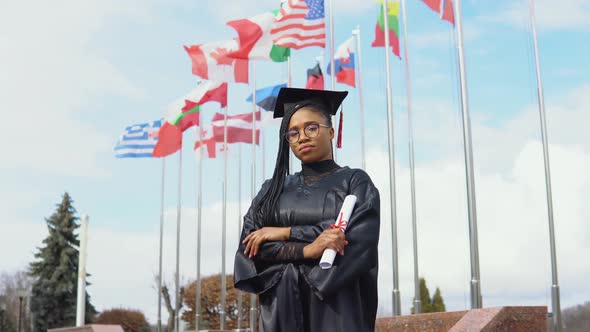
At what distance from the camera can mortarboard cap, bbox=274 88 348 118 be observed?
4.96 m

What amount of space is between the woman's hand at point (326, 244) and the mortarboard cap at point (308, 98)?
3.27 ft

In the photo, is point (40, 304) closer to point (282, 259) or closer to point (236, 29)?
point (236, 29)

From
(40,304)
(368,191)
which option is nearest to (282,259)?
(368,191)

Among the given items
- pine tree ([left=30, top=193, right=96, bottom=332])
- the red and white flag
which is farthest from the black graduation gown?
pine tree ([left=30, top=193, right=96, bottom=332])

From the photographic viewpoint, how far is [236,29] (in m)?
19.2

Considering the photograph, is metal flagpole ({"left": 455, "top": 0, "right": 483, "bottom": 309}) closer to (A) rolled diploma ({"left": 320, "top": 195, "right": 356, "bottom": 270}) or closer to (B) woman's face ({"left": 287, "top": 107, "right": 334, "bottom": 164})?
(B) woman's face ({"left": 287, "top": 107, "right": 334, "bottom": 164})

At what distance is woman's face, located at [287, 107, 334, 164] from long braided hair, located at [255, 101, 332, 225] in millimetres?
35

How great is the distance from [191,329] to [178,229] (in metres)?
10.9

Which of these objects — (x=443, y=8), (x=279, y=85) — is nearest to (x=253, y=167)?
(x=279, y=85)

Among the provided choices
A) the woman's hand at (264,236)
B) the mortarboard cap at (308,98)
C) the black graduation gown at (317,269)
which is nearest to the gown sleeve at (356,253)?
the black graduation gown at (317,269)

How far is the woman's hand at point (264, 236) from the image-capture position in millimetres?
4574

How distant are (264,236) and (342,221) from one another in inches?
20.2

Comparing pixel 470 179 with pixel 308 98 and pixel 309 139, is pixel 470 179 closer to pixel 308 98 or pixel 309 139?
pixel 308 98

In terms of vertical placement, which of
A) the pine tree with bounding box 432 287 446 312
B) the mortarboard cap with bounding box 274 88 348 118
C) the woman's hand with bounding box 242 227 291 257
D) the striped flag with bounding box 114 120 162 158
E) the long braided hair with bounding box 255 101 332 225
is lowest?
the pine tree with bounding box 432 287 446 312
